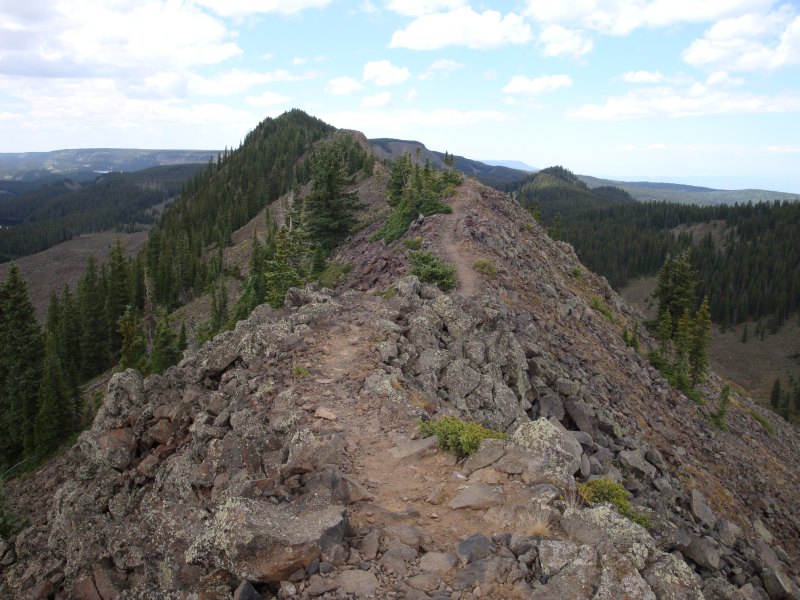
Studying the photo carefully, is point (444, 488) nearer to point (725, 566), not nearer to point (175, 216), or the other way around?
point (725, 566)

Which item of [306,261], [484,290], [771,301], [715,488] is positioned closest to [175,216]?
[306,261]

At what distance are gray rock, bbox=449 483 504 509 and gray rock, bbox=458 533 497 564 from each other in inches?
43.4

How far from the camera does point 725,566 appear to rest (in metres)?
15.8

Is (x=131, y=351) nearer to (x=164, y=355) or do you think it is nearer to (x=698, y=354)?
(x=164, y=355)

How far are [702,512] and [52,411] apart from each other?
48923 mm

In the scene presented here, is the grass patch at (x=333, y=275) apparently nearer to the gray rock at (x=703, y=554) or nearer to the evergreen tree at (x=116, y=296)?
the gray rock at (x=703, y=554)

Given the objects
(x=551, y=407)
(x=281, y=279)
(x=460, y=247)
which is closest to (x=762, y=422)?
(x=460, y=247)

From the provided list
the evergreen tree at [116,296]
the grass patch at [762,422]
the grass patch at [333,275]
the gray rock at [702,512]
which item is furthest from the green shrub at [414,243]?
the evergreen tree at [116,296]

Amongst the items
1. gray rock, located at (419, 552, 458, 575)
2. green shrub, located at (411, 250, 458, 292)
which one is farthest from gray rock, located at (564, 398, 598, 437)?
gray rock, located at (419, 552, 458, 575)

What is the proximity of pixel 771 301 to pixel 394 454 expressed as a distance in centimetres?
15257

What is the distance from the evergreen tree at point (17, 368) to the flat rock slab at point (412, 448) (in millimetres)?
48735

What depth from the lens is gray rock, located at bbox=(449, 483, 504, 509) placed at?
9.70m

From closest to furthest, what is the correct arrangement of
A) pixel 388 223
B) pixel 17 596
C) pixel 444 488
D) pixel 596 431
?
1. pixel 444 488
2. pixel 17 596
3. pixel 596 431
4. pixel 388 223

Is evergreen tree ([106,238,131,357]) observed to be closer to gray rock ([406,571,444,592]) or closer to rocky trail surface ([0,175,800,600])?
rocky trail surface ([0,175,800,600])
